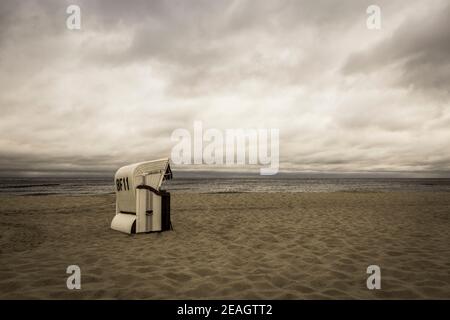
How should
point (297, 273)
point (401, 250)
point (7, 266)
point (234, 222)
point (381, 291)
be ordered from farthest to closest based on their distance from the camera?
point (234, 222) → point (401, 250) → point (7, 266) → point (297, 273) → point (381, 291)

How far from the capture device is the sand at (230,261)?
4.50 metres

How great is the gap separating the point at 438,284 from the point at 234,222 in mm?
7351

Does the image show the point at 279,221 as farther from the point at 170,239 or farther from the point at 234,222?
the point at 170,239

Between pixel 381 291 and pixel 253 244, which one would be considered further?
pixel 253 244

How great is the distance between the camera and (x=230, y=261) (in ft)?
19.9

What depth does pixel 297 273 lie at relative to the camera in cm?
527

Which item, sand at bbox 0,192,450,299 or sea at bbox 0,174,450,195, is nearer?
sand at bbox 0,192,450,299

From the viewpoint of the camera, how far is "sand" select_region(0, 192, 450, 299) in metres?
4.50

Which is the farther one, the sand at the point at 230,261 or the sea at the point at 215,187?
the sea at the point at 215,187

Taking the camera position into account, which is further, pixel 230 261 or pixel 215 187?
pixel 215 187
